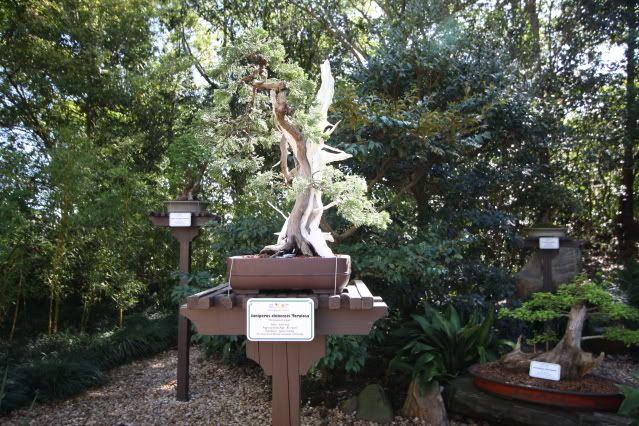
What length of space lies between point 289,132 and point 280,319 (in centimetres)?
77

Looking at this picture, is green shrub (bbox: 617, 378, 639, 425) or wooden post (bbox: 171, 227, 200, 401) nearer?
green shrub (bbox: 617, 378, 639, 425)

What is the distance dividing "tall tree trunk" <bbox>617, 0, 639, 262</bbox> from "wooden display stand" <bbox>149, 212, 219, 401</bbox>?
196 inches

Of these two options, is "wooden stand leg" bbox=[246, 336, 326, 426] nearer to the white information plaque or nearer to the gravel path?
the white information plaque

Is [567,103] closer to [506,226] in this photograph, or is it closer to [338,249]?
[506,226]

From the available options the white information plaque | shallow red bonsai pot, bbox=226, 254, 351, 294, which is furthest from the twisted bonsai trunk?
the white information plaque

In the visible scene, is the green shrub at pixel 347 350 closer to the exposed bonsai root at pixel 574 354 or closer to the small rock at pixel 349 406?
the small rock at pixel 349 406

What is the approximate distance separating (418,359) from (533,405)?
0.79m

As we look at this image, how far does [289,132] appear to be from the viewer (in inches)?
73.4

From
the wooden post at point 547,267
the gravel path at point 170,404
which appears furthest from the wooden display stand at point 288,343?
the wooden post at point 547,267

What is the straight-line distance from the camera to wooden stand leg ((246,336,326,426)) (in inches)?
67.2

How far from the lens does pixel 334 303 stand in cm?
152

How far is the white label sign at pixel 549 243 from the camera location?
14.3ft

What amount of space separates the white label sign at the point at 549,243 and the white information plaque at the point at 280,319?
3582 mm

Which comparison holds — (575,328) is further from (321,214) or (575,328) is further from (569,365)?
(321,214)
